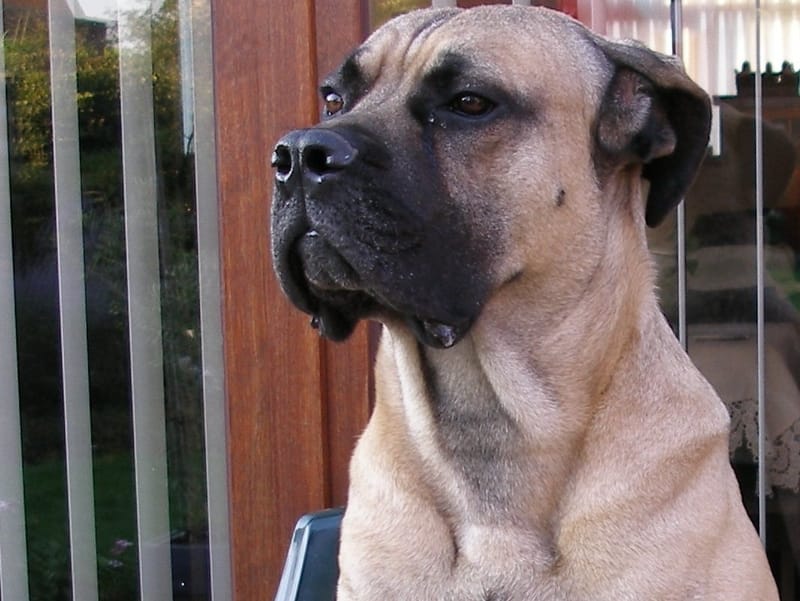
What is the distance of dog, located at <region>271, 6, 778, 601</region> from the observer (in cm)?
170

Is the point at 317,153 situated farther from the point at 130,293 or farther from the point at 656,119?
the point at 130,293

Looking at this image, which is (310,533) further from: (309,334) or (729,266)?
(729,266)

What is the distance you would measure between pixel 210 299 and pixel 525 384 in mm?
1218

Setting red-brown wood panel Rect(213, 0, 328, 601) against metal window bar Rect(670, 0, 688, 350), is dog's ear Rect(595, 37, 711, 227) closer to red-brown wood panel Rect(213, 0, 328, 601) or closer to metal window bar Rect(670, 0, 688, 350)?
red-brown wood panel Rect(213, 0, 328, 601)

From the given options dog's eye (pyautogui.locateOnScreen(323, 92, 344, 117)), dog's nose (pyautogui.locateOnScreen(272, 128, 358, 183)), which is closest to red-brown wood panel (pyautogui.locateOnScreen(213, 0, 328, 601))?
dog's eye (pyautogui.locateOnScreen(323, 92, 344, 117))

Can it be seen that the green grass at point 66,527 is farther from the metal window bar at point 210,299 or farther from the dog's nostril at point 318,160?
the dog's nostril at point 318,160

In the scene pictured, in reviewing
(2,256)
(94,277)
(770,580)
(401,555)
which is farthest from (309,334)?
(770,580)

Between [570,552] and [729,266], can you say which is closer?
[570,552]

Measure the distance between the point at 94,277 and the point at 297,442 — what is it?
0.61 metres

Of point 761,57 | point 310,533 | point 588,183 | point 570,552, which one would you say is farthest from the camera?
point 761,57

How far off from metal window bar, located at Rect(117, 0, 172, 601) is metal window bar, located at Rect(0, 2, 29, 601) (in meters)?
0.26

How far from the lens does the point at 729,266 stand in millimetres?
3150

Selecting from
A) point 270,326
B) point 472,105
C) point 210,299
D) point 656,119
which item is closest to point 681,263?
point 270,326

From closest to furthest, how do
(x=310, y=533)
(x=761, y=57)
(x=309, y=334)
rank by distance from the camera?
1. (x=310, y=533)
2. (x=309, y=334)
3. (x=761, y=57)
